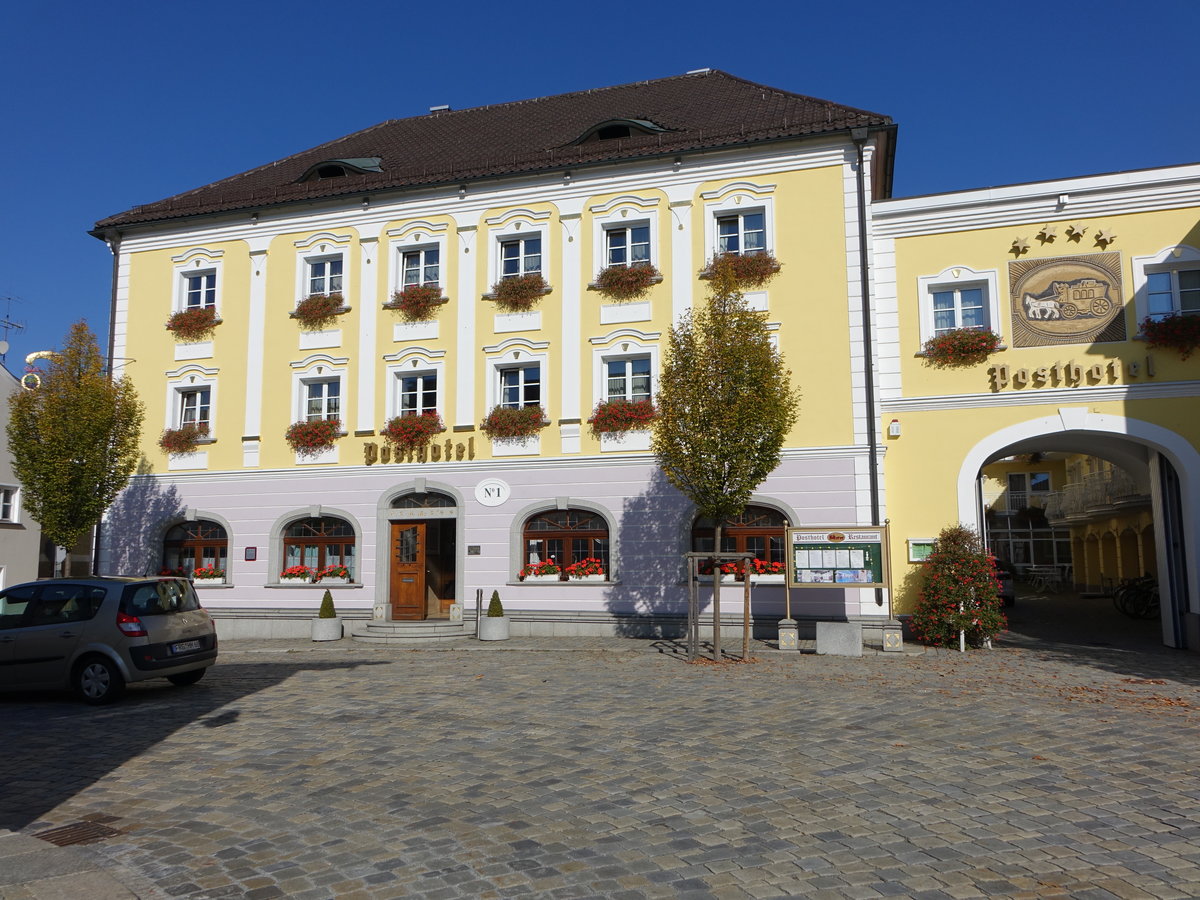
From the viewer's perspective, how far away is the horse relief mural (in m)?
16.4

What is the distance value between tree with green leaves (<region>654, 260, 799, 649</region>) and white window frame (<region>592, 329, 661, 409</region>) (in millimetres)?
3650

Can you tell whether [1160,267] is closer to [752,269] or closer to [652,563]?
[752,269]

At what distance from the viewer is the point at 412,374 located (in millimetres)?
20359

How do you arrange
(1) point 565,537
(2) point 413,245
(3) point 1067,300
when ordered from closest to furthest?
(3) point 1067,300, (1) point 565,537, (2) point 413,245

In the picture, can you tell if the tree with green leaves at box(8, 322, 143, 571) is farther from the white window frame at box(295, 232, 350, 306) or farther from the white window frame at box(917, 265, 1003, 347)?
the white window frame at box(917, 265, 1003, 347)

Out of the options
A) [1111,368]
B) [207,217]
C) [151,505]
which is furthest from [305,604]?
[1111,368]

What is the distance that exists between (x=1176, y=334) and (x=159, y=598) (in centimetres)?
1631

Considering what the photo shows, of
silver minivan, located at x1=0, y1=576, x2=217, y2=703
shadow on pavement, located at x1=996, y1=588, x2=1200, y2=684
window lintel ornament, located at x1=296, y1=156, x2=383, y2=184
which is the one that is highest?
window lintel ornament, located at x1=296, y1=156, x2=383, y2=184

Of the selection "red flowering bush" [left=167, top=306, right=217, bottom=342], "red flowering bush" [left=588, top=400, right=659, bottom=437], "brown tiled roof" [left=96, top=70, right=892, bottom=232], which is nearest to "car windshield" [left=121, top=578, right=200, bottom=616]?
"red flowering bush" [left=588, top=400, right=659, bottom=437]

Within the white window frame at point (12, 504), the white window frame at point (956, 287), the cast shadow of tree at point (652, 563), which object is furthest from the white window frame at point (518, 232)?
the white window frame at point (12, 504)

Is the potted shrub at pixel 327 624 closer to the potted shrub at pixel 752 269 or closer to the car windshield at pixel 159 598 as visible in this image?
the car windshield at pixel 159 598

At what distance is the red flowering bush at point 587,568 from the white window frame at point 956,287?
24.6 feet

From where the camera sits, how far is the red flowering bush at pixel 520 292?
1956cm

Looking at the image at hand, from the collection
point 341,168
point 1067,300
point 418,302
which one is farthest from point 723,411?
point 341,168
